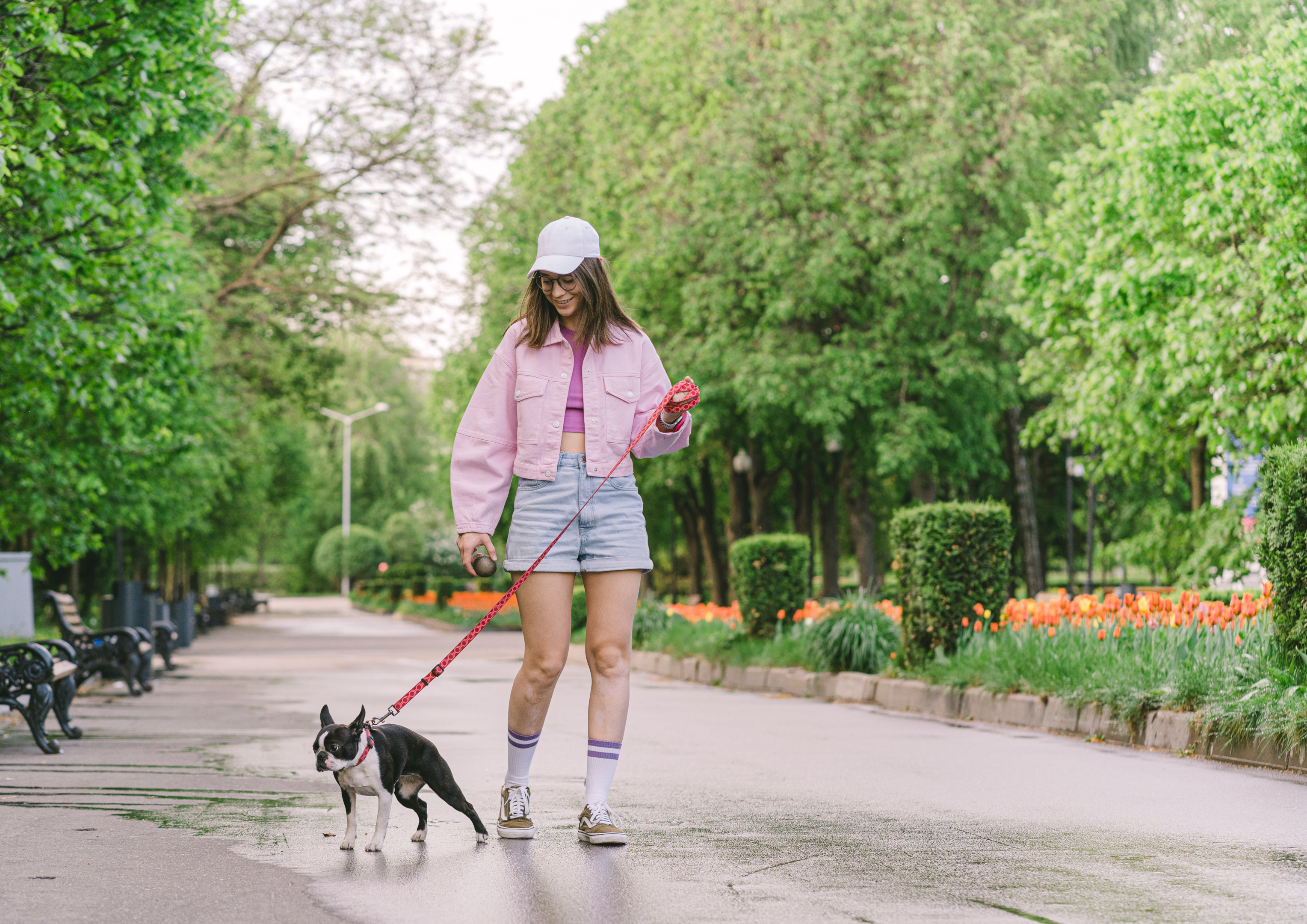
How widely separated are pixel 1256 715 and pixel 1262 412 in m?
9.66

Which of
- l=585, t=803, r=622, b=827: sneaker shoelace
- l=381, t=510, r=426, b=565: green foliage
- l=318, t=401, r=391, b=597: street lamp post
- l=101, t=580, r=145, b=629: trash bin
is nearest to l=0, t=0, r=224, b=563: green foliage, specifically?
l=101, t=580, r=145, b=629: trash bin

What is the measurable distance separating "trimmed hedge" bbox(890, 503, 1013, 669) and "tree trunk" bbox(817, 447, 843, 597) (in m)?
18.4

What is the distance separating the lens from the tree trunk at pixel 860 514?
2914 cm

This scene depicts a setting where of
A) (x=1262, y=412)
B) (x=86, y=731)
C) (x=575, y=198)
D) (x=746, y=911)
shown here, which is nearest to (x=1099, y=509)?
(x=575, y=198)

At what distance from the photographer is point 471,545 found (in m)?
5.44

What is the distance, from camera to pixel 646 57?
96.9ft

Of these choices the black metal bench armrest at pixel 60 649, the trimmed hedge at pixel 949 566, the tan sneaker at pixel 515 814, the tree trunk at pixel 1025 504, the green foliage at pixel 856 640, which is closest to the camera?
the tan sneaker at pixel 515 814

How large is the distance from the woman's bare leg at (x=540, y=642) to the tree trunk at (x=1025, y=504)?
87.5 feet

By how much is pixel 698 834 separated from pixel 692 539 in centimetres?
3424

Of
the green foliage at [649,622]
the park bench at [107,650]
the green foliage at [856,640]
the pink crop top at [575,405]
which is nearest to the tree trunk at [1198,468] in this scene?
the green foliage at [649,622]

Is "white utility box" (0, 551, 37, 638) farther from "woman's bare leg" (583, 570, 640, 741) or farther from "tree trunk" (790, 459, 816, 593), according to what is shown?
"tree trunk" (790, 459, 816, 593)

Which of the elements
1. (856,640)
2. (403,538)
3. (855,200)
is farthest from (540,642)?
(403,538)

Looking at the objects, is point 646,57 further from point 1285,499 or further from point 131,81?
point 1285,499

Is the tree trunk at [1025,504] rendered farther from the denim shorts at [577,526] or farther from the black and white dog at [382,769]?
the black and white dog at [382,769]
